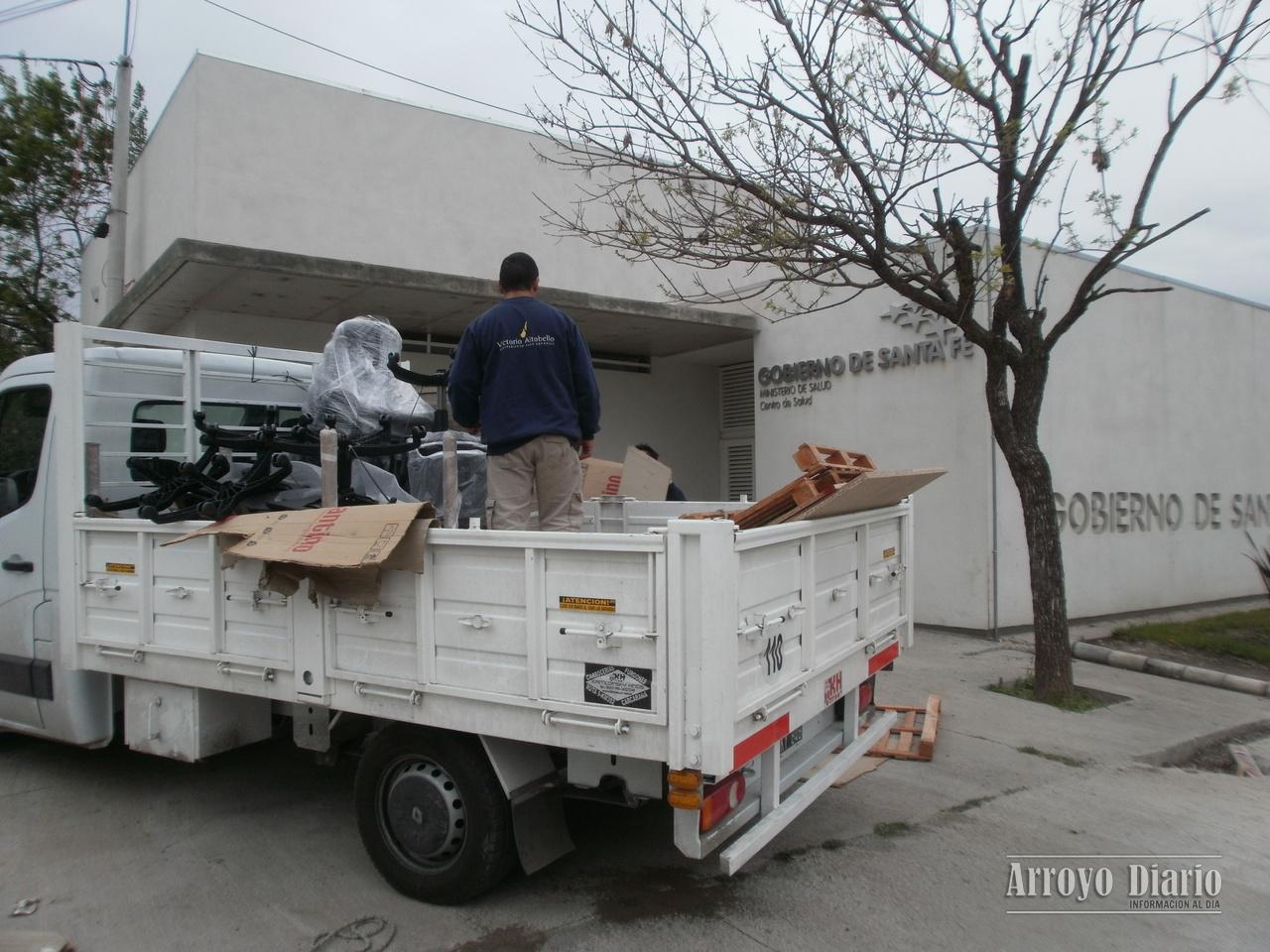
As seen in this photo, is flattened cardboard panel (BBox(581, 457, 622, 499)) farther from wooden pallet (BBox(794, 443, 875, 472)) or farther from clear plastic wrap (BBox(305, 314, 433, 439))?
wooden pallet (BBox(794, 443, 875, 472))

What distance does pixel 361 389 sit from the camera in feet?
16.6

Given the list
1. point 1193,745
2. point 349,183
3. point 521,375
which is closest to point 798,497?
point 521,375

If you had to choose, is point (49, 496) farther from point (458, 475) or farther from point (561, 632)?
point (561, 632)

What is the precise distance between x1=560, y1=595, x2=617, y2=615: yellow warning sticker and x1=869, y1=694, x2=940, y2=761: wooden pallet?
2852mm

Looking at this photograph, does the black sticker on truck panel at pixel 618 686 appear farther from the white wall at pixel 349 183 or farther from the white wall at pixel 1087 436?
the white wall at pixel 349 183

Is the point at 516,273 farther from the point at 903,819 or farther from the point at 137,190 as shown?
the point at 137,190

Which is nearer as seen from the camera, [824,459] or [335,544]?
[335,544]

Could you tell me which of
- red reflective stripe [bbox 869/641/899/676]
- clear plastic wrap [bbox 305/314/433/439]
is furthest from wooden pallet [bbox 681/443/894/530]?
clear plastic wrap [bbox 305/314/433/439]

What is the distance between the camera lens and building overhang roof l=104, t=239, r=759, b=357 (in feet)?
28.6

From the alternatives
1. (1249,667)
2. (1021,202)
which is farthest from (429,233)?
(1249,667)

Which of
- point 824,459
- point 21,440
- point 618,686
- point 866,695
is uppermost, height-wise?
point 21,440

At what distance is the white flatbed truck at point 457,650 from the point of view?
120 inches

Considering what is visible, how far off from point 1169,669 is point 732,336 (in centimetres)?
689

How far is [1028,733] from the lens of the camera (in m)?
6.32
